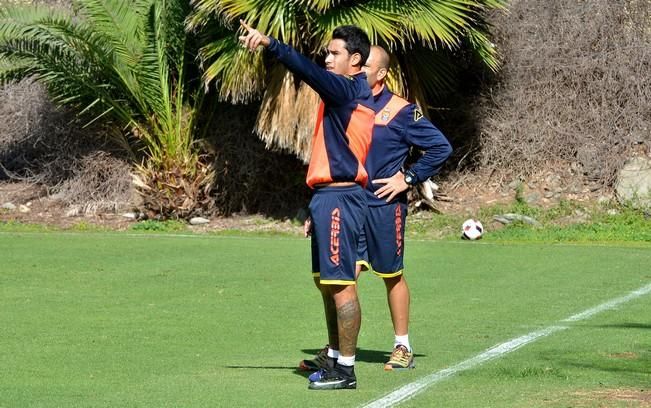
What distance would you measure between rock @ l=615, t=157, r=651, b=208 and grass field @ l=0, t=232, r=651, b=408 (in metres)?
2.68

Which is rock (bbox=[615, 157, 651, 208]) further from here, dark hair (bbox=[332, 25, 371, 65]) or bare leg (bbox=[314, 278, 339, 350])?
dark hair (bbox=[332, 25, 371, 65])

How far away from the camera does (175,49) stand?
21.0 metres

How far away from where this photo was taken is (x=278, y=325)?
35.2 feet

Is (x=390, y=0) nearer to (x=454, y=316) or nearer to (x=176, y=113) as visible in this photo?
(x=176, y=113)

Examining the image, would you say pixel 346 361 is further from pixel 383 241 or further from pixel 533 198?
pixel 533 198

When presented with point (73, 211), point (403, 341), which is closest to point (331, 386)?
point (403, 341)

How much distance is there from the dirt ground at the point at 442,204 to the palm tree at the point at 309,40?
5.97ft

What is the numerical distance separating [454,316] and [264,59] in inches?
360

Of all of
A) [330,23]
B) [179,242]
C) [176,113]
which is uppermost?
[330,23]

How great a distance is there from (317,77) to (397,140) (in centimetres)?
169

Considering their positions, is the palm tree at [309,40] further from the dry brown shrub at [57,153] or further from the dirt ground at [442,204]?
the dry brown shrub at [57,153]

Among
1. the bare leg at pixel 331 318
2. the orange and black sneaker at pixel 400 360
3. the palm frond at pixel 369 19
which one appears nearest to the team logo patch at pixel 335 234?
the bare leg at pixel 331 318

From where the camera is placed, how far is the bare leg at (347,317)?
306 inches

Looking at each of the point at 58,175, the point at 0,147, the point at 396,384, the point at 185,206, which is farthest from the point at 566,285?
the point at 0,147
